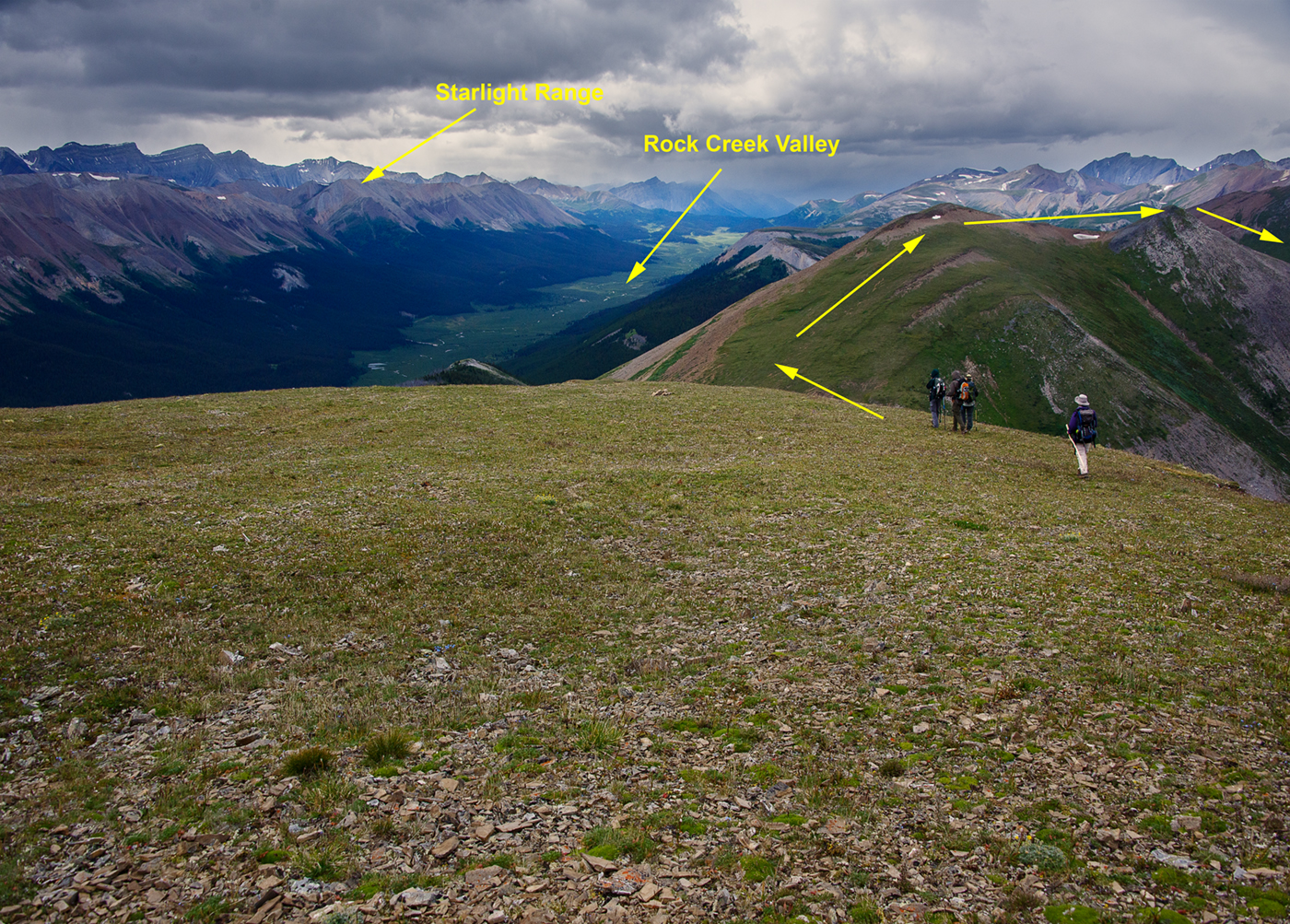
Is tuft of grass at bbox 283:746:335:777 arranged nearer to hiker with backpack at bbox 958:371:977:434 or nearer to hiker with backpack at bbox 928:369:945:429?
hiker with backpack at bbox 958:371:977:434

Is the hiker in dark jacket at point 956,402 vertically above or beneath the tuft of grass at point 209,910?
above

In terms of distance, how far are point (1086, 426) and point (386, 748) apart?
35.8 meters

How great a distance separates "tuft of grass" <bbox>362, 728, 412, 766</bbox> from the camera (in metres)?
12.2

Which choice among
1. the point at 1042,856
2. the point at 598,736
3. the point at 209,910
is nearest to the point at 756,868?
the point at 1042,856

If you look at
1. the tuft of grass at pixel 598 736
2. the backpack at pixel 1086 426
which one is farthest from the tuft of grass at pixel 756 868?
the backpack at pixel 1086 426

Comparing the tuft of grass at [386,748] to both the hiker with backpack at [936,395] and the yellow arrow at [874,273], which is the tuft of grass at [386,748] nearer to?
the hiker with backpack at [936,395]

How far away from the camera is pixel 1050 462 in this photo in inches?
1481

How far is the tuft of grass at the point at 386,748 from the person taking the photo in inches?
479

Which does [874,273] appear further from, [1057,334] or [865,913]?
[865,913]

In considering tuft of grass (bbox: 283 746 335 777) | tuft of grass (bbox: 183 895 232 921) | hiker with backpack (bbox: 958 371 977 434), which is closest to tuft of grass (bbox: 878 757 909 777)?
tuft of grass (bbox: 283 746 335 777)

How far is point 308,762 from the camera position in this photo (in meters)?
11.8

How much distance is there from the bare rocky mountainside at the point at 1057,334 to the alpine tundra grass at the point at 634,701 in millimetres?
100217

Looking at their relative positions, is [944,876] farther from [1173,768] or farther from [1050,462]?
[1050,462]

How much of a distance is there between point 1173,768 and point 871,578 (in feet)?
33.3
